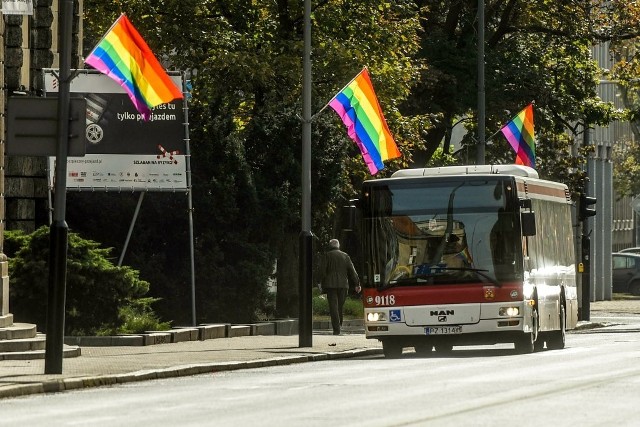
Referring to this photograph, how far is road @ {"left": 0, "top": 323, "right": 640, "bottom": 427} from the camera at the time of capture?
15820 millimetres

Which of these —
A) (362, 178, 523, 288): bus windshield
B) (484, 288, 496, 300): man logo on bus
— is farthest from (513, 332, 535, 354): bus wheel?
(362, 178, 523, 288): bus windshield

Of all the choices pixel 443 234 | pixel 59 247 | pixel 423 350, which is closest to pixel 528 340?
pixel 443 234

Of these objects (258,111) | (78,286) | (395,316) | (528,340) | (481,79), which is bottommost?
(528,340)

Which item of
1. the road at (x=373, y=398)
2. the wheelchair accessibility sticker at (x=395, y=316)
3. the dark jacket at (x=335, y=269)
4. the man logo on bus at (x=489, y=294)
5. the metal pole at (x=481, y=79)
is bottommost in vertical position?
the road at (x=373, y=398)

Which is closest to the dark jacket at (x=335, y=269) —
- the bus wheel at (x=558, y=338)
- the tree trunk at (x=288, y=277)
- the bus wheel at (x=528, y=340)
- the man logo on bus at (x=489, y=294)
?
the tree trunk at (x=288, y=277)

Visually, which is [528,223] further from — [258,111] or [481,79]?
[481,79]

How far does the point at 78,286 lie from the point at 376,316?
503 centimetres

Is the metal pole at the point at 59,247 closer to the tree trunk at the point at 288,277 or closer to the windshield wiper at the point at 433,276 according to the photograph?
the windshield wiper at the point at 433,276

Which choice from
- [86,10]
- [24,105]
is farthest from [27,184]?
[24,105]

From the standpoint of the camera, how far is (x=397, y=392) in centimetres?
1938

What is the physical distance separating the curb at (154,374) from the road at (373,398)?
332 millimetres

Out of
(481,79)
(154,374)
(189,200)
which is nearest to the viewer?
(154,374)

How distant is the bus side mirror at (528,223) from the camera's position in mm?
28906

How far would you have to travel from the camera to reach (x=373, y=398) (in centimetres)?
1841
